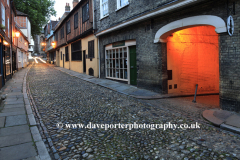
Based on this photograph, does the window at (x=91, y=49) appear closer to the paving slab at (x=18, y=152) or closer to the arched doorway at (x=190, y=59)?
the arched doorway at (x=190, y=59)

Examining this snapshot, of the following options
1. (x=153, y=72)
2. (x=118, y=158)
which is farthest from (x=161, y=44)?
(x=118, y=158)

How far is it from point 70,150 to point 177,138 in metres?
2.14

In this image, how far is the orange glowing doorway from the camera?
8148 mm

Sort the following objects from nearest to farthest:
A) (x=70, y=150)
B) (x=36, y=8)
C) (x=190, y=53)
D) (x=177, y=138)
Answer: (x=70, y=150) → (x=177, y=138) → (x=190, y=53) → (x=36, y=8)

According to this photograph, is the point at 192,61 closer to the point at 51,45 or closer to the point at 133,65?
the point at 133,65

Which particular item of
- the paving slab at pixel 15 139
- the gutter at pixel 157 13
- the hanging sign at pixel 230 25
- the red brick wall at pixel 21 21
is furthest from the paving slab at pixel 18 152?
the red brick wall at pixel 21 21

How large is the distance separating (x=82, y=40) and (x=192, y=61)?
1144 cm

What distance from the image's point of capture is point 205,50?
29.0ft

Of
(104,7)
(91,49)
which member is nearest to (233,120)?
(104,7)

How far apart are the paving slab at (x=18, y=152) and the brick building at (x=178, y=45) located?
17.4 feet

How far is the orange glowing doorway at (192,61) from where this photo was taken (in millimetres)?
8148

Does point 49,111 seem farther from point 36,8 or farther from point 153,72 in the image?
point 36,8

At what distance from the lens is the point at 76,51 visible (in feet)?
63.2

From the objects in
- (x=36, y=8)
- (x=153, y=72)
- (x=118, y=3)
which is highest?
(x=36, y=8)
